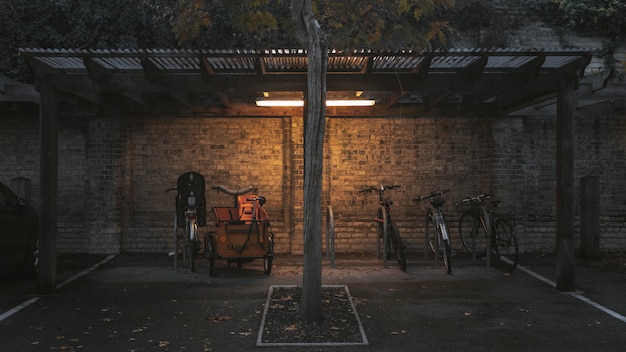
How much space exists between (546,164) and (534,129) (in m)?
0.76

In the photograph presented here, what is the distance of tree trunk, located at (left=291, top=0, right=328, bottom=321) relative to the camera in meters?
5.56

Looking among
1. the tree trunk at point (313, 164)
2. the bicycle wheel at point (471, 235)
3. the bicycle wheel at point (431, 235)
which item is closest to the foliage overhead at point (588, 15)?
the bicycle wheel at point (471, 235)

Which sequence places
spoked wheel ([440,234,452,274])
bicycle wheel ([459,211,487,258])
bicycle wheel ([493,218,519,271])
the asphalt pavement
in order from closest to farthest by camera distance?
the asphalt pavement, spoked wheel ([440,234,452,274]), bicycle wheel ([493,218,519,271]), bicycle wheel ([459,211,487,258])

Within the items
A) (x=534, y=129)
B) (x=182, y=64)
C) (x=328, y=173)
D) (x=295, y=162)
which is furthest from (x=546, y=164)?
(x=182, y=64)

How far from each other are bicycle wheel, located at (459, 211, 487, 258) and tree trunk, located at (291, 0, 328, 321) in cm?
501

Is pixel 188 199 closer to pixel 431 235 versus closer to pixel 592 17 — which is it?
pixel 431 235

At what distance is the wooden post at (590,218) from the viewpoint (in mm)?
10102

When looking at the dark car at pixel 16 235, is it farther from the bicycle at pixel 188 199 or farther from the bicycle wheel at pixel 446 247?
the bicycle wheel at pixel 446 247

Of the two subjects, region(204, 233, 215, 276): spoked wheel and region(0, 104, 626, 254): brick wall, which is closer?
region(204, 233, 215, 276): spoked wheel

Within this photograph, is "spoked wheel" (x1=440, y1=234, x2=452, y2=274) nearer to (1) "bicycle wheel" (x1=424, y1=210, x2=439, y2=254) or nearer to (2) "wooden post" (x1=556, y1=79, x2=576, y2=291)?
(1) "bicycle wheel" (x1=424, y1=210, x2=439, y2=254)

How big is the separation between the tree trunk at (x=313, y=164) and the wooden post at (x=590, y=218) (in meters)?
6.95

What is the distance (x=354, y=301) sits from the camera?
659cm

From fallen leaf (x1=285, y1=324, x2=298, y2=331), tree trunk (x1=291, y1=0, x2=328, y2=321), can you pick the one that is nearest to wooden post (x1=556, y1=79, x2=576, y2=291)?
tree trunk (x1=291, y1=0, x2=328, y2=321)

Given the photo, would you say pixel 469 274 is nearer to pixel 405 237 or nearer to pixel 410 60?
pixel 405 237
